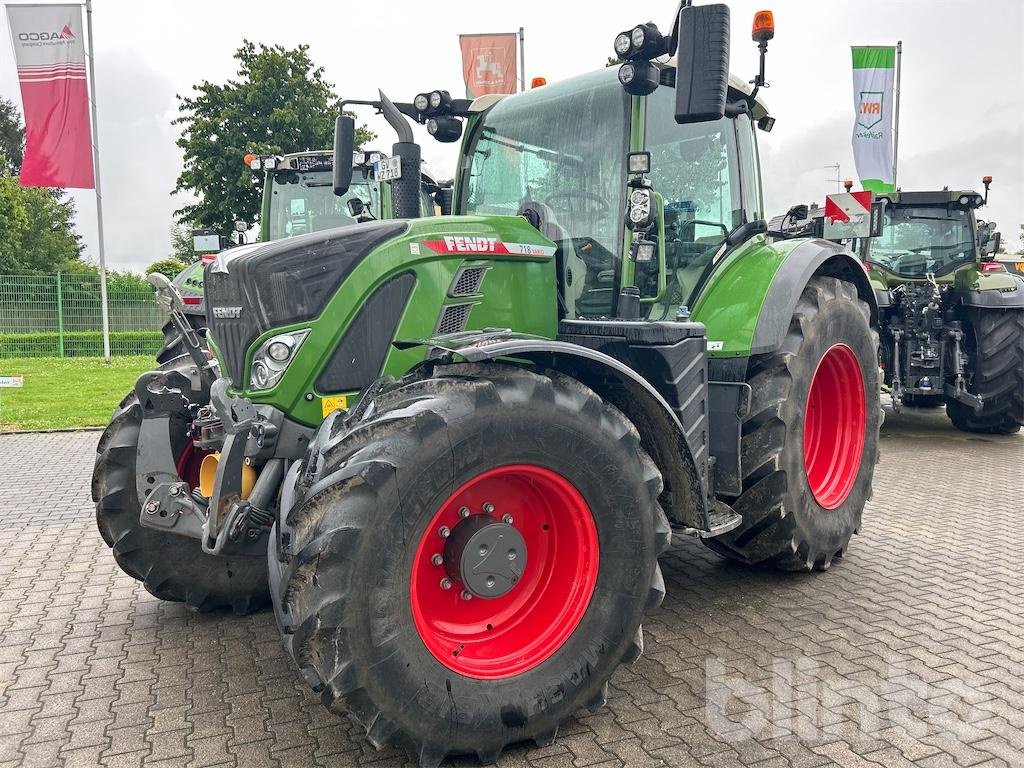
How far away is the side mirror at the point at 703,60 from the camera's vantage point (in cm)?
295

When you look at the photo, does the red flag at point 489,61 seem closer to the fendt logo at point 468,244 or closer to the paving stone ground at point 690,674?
the paving stone ground at point 690,674

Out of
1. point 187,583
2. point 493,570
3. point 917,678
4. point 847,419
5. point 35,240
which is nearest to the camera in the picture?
point 493,570

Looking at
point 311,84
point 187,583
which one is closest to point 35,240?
point 311,84

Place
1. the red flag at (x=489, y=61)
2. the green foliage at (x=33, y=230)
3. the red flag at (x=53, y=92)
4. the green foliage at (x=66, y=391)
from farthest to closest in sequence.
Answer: the green foliage at (x=33, y=230) < the red flag at (x=489, y=61) < the red flag at (x=53, y=92) < the green foliage at (x=66, y=391)

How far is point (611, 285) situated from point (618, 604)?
1501mm

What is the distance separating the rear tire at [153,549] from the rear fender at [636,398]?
A: 1549 millimetres

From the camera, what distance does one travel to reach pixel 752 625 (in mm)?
3812

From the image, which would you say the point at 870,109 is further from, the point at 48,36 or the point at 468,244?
the point at 468,244

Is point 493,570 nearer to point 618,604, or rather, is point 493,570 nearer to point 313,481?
point 618,604

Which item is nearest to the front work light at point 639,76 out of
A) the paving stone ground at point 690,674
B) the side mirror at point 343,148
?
the side mirror at point 343,148

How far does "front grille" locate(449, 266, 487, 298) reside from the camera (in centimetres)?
339

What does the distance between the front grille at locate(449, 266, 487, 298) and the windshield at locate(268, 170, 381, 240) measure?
285 inches

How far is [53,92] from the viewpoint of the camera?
15422mm

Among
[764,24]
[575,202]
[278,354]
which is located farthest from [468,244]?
[764,24]
